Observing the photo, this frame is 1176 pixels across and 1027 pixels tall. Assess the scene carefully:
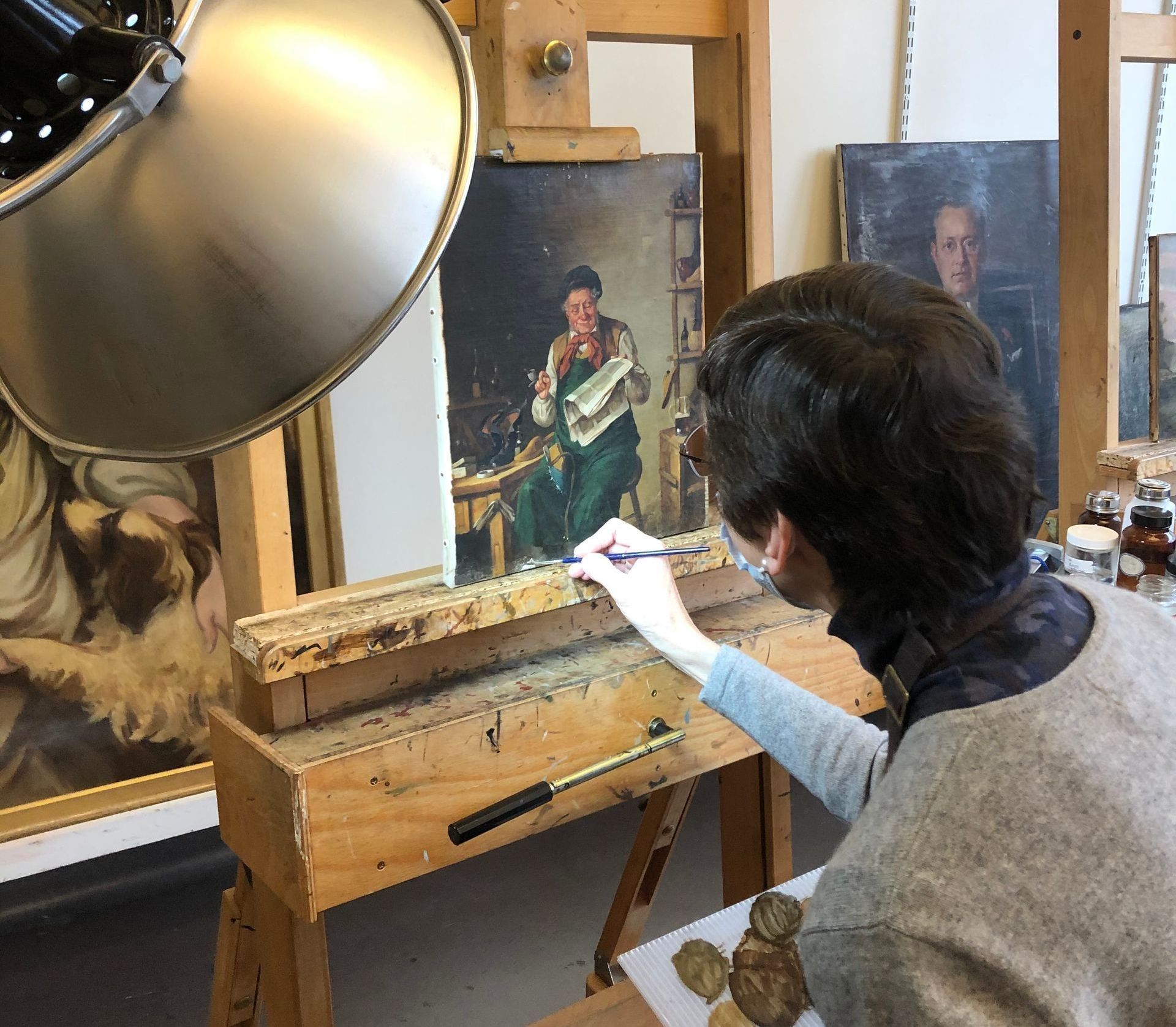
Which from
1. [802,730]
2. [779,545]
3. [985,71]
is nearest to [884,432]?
[779,545]

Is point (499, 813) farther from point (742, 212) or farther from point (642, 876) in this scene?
point (742, 212)

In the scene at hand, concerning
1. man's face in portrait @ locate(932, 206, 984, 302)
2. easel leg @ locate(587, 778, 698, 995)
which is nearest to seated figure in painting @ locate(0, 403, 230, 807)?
easel leg @ locate(587, 778, 698, 995)

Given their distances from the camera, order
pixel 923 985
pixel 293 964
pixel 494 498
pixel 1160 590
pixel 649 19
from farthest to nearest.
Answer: pixel 1160 590 < pixel 649 19 < pixel 494 498 < pixel 293 964 < pixel 923 985

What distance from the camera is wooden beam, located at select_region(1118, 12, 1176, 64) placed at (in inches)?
67.0

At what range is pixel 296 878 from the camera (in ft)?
3.32

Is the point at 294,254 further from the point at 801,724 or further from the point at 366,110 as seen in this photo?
the point at 801,724

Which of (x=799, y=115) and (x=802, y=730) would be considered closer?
(x=802, y=730)

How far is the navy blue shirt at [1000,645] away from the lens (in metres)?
0.77

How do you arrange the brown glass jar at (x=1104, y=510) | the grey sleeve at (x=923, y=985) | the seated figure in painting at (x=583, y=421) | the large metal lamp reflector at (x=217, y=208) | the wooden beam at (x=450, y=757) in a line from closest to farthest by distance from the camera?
the large metal lamp reflector at (x=217, y=208) → the grey sleeve at (x=923, y=985) → the wooden beam at (x=450, y=757) → the seated figure in painting at (x=583, y=421) → the brown glass jar at (x=1104, y=510)

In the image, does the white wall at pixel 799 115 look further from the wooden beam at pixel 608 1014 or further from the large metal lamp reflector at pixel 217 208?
the large metal lamp reflector at pixel 217 208

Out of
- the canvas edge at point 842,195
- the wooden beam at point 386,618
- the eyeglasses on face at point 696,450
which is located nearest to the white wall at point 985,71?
the canvas edge at point 842,195

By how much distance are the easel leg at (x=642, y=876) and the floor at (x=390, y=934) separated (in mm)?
391

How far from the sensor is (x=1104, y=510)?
5.52ft

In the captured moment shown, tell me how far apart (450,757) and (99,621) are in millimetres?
1281
